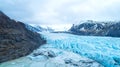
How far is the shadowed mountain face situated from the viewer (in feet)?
67.7

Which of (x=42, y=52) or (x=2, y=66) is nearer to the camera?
(x=2, y=66)

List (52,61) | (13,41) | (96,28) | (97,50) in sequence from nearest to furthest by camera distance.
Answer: (52,61), (13,41), (97,50), (96,28)

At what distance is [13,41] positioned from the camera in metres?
22.4

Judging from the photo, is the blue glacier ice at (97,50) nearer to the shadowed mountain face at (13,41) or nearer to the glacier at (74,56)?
the glacier at (74,56)

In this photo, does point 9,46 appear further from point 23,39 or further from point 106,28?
point 106,28

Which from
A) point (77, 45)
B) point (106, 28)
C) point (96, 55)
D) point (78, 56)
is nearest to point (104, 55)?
point (96, 55)

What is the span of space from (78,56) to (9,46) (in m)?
6.22

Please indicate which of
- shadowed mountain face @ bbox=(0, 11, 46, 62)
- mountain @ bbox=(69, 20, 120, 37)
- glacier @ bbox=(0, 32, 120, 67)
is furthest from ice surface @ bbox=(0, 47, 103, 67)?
mountain @ bbox=(69, 20, 120, 37)

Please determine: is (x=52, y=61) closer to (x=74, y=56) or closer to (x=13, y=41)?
(x=74, y=56)

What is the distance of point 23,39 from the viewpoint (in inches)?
954

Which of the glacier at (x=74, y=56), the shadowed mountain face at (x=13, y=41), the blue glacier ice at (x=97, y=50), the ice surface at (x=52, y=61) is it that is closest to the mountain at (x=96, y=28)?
the blue glacier ice at (x=97, y=50)

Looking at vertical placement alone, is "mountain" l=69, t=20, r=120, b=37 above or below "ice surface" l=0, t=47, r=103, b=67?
above

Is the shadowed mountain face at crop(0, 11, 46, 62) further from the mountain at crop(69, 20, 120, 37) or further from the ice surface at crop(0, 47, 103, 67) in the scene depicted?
the mountain at crop(69, 20, 120, 37)

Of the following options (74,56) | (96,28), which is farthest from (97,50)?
(96,28)
